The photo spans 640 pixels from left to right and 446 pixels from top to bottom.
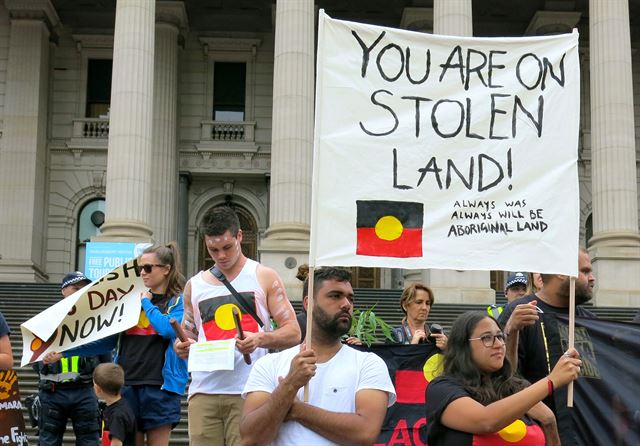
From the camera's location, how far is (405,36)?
5621 millimetres

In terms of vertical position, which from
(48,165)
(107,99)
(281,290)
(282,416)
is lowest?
(282,416)

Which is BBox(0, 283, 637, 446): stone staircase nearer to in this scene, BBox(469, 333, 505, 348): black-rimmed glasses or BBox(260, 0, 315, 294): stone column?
BBox(260, 0, 315, 294): stone column

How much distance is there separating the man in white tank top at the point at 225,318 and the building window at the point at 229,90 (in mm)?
28430

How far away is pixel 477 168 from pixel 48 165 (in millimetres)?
29473

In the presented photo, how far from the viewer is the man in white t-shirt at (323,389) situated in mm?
4758

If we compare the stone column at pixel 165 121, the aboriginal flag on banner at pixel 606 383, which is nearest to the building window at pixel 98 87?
the stone column at pixel 165 121

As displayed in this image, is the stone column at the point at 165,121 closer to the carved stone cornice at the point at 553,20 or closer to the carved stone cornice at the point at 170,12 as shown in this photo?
the carved stone cornice at the point at 170,12

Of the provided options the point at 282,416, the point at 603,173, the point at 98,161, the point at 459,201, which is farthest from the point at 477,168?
the point at 98,161

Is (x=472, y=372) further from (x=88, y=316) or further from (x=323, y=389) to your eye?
(x=88, y=316)

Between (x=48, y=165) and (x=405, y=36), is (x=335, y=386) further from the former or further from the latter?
(x=48, y=165)

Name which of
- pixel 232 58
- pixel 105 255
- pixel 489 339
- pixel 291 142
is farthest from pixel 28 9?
pixel 489 339

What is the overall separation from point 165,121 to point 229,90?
3452mm

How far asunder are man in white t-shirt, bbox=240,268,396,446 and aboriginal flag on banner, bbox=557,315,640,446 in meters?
1.71

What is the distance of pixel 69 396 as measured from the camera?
30.9 feet
